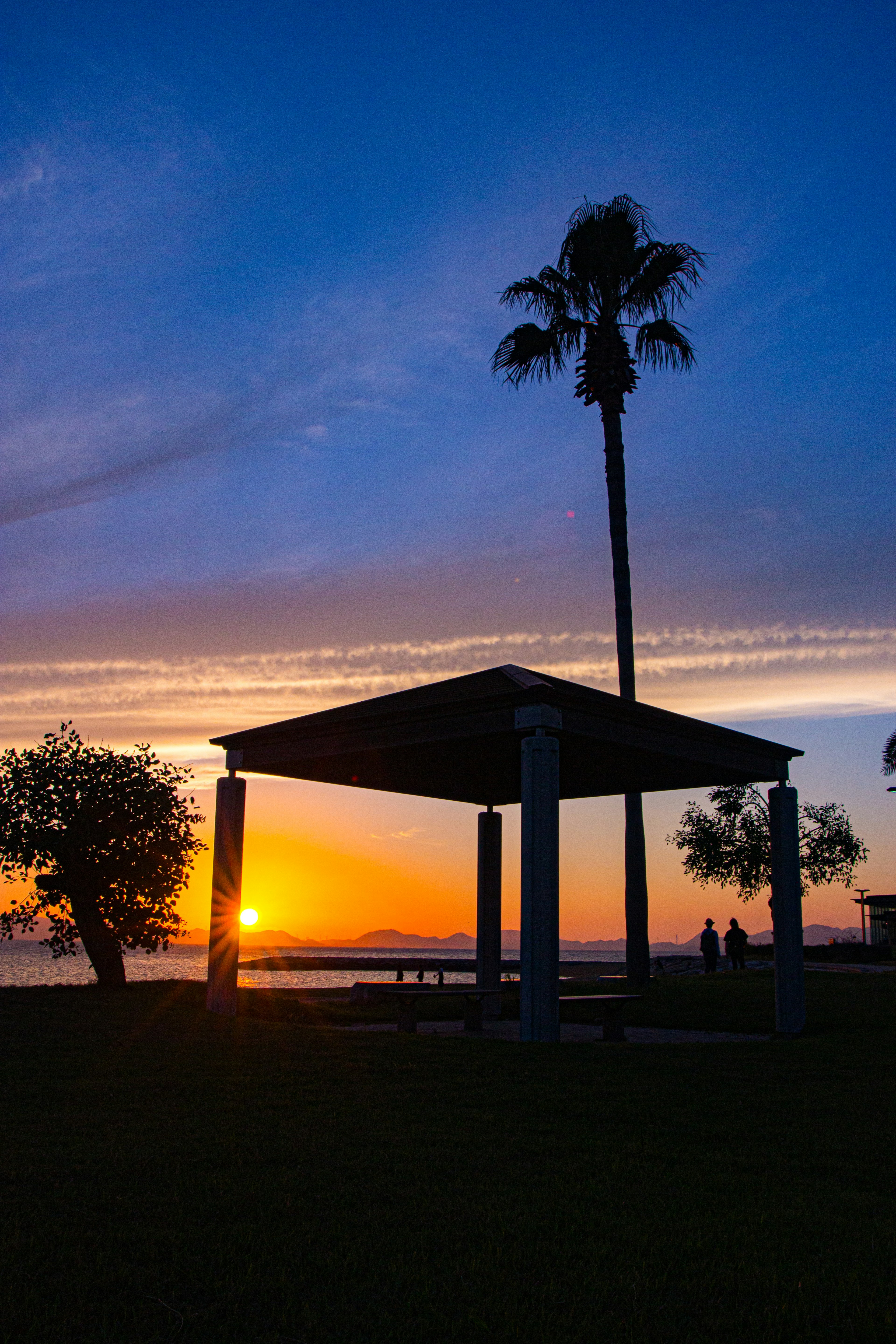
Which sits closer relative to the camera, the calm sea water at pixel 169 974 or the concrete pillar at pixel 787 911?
the concrete pillar at pixel 787 911

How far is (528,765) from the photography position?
10.9 m

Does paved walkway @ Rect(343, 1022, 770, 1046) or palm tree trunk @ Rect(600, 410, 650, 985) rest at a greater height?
palm tree trunk @ Rect(600, 410, 650, 985)

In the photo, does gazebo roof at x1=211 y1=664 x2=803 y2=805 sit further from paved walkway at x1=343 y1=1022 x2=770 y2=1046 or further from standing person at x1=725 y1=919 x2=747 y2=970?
standing person at x1=725 y1=919 x2=747 y2=970

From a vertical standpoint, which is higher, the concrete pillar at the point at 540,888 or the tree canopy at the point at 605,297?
the tree canopy at the point at 605,297

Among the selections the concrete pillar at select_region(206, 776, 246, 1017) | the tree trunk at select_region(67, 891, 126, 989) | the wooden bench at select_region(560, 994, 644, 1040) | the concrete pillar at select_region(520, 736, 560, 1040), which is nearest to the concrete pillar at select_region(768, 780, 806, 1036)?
the wooden bench at select_region(560, 994, 644, 1040)

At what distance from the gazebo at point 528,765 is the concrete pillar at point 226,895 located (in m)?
0.02

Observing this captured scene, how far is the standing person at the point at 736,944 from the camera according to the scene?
3155 cm

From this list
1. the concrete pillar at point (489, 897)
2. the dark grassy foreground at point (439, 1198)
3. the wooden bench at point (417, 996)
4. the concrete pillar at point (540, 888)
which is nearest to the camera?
the dark grassy foreground at point (439, 1198)

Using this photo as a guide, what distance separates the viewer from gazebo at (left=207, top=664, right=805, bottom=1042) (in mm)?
10844

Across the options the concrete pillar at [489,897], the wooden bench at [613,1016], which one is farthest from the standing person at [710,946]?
the wooden bench at [613,1016]

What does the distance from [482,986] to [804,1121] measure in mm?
9358

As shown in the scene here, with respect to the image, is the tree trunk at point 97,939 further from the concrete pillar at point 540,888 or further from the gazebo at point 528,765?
the concrete pillar at point 540,888

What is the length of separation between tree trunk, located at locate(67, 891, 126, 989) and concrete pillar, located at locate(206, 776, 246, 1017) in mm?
4830

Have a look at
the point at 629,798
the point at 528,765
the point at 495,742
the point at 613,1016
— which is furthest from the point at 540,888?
the point at 629,798
